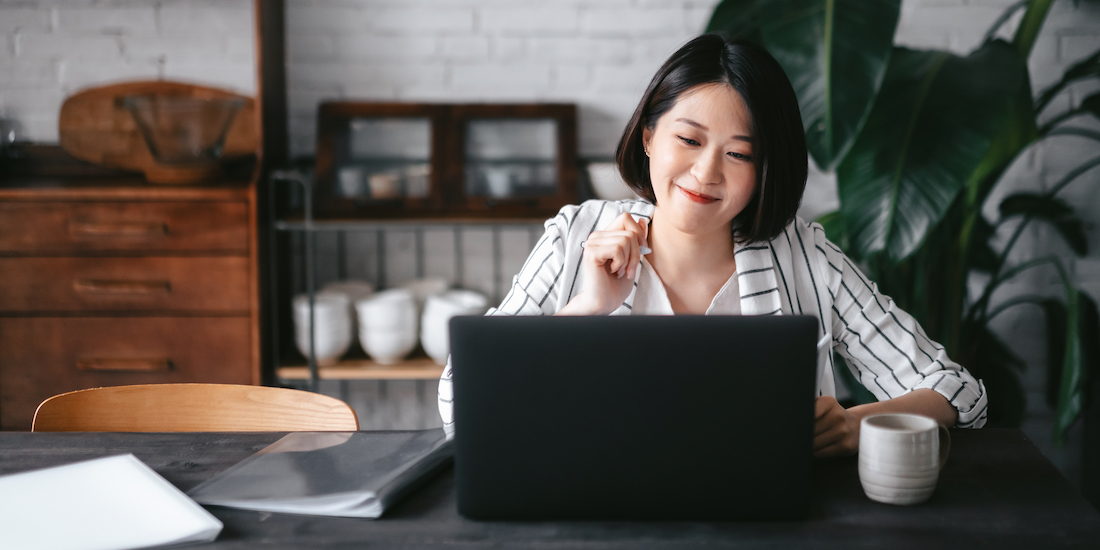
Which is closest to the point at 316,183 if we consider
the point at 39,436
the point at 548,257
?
the point at 548,257

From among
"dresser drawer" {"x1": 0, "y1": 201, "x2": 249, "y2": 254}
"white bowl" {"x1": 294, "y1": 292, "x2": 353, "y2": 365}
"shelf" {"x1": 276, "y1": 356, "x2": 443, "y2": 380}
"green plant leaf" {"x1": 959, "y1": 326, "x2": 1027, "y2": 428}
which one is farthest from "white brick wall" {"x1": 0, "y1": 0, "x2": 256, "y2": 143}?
"green plant leaf" {"x1": 959, "y1": 326, "x2": 1027, "y2": 428}

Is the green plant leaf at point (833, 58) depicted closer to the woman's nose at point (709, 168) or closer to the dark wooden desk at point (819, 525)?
the woman's nose at point (709, 168)

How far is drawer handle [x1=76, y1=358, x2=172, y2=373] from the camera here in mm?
2127

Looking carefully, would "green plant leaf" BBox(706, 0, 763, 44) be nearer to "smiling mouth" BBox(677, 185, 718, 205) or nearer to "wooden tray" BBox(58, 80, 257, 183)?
"smiling mouth" BBox(677, 185, 718, 205)

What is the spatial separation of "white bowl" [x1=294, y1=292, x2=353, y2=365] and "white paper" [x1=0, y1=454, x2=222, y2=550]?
4.28ft

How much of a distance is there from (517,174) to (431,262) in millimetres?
457

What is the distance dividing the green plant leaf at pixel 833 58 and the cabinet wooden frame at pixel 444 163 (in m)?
0.78

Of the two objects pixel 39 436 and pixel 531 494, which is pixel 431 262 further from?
pixel 531 494

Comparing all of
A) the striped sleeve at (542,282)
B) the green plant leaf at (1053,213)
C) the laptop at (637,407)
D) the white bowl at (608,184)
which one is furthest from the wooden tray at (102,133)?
the green plant leaf at (1053,213)

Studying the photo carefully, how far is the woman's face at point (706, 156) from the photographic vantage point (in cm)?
113

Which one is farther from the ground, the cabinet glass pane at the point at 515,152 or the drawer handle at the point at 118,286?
the cabinet glass pane at the point at 515,152

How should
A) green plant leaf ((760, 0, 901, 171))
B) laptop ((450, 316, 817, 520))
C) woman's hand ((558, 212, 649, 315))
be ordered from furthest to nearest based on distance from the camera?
green plant leaf ((760, 0, 901, 171))
woman's hand ((558, 212, 649, 315))
laptop ((450, 316, 817, 520))

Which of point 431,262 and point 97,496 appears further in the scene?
point 431,262

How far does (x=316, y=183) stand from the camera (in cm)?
229
